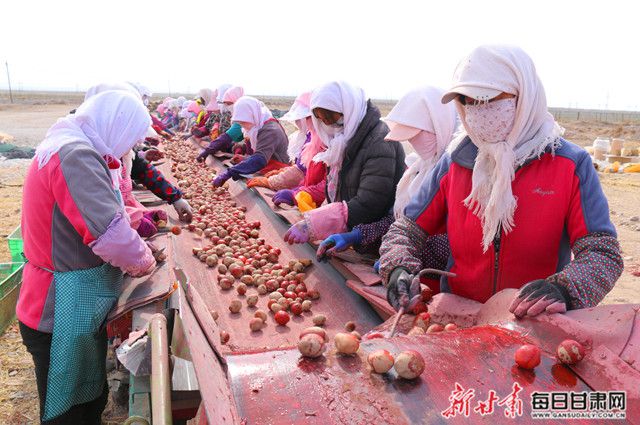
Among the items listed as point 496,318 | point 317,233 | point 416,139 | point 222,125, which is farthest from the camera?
point 222,125

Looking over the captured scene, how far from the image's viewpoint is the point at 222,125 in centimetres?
1108

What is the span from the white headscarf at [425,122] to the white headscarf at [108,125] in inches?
60.2

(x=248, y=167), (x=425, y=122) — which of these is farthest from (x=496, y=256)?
(x=248, y=167)

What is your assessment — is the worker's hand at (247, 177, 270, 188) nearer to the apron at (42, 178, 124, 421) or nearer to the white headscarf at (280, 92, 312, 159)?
the white headscarf at (280, 92, 312, 159)

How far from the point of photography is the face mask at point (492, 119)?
2.18 meters

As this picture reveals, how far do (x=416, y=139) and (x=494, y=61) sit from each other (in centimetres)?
109

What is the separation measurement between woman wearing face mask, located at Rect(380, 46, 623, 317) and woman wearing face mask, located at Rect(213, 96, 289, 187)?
491 centimetres

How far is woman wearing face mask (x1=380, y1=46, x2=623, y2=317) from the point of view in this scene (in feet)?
6.75

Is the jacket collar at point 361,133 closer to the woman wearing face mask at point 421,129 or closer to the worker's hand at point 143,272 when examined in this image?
the woman wearing face mask at point 421,129

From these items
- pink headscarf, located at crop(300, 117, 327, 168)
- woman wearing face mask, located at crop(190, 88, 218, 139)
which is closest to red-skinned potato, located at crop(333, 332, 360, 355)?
pink headscarf, located at crop(300, 117, 327, 168)

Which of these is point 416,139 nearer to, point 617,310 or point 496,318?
point 496,318

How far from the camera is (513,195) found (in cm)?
221

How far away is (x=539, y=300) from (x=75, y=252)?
2188mm

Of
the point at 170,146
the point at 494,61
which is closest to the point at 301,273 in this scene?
the point at 494,61
